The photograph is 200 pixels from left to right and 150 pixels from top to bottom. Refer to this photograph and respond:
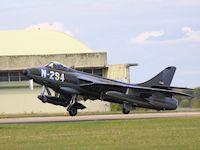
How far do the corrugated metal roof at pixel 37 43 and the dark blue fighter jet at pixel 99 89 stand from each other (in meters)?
27.3

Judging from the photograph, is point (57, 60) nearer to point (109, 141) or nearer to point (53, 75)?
point (53, 75)

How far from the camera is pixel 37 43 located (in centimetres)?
7025

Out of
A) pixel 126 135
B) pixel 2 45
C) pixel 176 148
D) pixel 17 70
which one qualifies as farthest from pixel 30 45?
pixel 176 148

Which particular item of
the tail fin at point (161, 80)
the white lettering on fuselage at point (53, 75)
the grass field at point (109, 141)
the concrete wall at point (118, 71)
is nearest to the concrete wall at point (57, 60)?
the concrete wall at point (118, 71)

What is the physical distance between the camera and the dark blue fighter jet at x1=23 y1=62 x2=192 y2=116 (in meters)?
38.2

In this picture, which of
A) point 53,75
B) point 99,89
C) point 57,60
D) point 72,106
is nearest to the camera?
point 53,75

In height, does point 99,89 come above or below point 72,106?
above

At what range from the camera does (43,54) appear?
6400 centimetres

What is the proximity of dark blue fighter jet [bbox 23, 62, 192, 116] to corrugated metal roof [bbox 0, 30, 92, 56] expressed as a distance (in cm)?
2727

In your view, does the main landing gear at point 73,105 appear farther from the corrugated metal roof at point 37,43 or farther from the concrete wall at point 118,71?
the corrugated metal roof at point 37,43

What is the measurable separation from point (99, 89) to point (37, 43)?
3240cm

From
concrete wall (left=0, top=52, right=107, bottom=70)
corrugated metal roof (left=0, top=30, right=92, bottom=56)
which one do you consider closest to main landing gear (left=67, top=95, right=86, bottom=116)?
concrete wall (left=0, top=52, right=107, bottom=70)

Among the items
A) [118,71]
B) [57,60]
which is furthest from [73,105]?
[118,71]

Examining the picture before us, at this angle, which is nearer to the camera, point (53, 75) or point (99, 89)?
point (53, 75)
